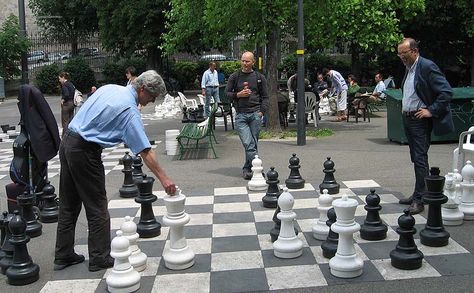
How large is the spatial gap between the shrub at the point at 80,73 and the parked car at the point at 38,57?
353 cm

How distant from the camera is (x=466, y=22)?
23.4 meters

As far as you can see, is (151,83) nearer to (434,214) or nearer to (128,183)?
(434,214)

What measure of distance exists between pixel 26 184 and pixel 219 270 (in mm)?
2916

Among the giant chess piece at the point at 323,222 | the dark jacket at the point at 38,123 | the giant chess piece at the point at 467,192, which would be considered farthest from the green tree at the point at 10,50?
the giant chess piece at the point at 467,192

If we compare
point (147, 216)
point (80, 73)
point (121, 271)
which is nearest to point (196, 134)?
point (147, 216)

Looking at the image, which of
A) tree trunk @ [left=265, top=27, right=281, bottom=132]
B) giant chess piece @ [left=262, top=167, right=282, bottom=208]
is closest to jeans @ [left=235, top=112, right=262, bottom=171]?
giant chess piece @ [left=262, top=167, right=282, bottom=208]

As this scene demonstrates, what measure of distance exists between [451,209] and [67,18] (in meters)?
40.0

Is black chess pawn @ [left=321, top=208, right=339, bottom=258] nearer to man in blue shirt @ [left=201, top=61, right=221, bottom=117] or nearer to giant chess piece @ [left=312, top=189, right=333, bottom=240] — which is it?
giant chess piece @ [left=312, top=189, right=333, bottom=240]

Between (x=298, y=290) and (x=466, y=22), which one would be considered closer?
(x=298, y=290)

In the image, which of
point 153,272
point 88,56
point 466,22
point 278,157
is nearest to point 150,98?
point 153,272

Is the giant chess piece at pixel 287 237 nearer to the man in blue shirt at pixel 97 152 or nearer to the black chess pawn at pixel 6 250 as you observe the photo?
the man in blue shirt at pixel 97 152

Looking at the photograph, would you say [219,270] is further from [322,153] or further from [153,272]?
[322,153]

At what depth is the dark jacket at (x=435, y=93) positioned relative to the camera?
237 inches

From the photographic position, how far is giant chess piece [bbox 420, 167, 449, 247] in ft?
16.6
